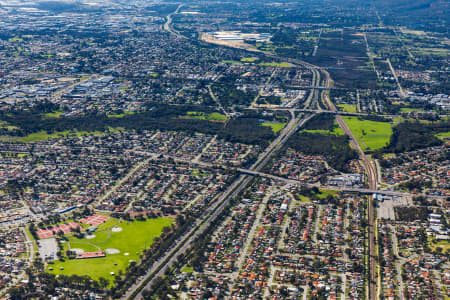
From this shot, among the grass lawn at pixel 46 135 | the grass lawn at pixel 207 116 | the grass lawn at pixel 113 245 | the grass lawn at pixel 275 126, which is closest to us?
the grass lawn at pixel 113 245

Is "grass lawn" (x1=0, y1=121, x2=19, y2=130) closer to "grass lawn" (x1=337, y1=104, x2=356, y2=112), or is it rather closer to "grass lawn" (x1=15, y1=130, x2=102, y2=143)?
"grass lawn" (x1=15, y1=130, x2=102, y2=143)

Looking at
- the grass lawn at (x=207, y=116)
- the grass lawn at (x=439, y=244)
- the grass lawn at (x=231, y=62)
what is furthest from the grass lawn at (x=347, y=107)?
the grass lawn at (x=439, y=244)

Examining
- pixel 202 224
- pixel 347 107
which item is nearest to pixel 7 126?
pixel 202 224

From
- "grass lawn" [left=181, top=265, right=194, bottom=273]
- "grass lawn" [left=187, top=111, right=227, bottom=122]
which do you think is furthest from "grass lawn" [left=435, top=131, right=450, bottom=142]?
"grass lawn" [left=181, top=265, right=194, bottom=273]

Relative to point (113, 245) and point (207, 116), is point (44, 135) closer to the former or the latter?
point (207, 116)

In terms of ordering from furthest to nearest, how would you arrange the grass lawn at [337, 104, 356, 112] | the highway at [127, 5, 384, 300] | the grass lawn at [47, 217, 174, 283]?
1. the grass lawn at [337, 104, 356, 112]
2. the grass lawn at [47, 217, 174, 283]
3. the highway at [127, 5, 384, 300]

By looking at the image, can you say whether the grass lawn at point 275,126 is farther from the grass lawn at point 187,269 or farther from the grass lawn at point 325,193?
the grass lawn at point 187,269
